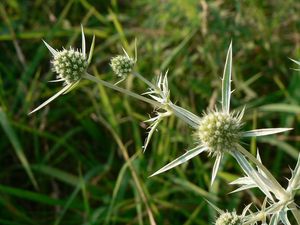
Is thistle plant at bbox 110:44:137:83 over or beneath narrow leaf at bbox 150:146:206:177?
over

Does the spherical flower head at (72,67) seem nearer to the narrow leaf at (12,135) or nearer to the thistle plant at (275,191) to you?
the thistle plant at (275,191)

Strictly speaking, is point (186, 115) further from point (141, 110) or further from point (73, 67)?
point (141, 110)

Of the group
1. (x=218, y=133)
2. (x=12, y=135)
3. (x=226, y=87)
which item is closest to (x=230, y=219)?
(x=218, y=133)

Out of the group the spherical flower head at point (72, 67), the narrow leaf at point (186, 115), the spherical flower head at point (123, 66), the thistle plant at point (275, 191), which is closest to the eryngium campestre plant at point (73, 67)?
the spherical flower head at point (72, 67)

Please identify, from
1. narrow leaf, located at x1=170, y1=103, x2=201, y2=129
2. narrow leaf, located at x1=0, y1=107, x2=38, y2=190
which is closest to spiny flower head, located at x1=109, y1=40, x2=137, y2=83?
narrow leaf, located at x1=170, y1=103, x2=201, y2=129

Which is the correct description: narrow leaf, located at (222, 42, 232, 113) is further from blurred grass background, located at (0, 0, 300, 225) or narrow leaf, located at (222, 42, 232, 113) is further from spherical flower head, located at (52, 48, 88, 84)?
blurred grass background, located at (0, 0, 300, 225)

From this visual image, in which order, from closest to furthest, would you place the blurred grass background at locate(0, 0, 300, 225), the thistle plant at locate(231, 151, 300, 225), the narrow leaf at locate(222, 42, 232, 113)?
the thistle plant at locate(231, 151, 300, 225)
the narrow leaf at locate(222, 42, 232, 113)
the blurred grass background at locate(0, 0, 300, 225)
